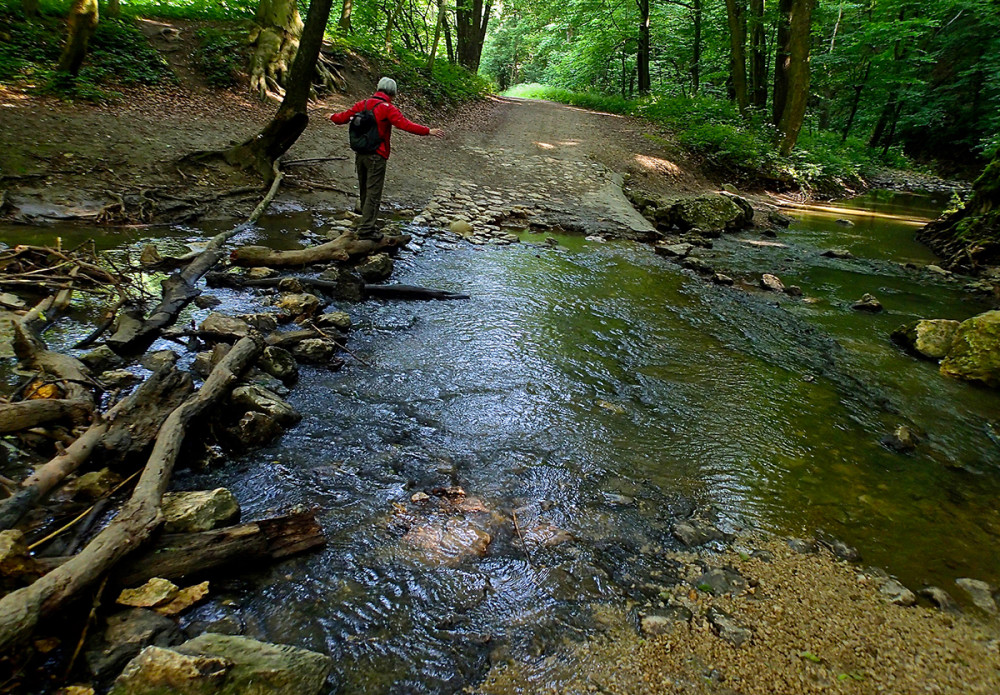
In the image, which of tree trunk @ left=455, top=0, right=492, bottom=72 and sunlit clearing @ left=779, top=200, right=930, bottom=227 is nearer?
sunlit clearing @ left=779, top=200, right=930, bottom=227

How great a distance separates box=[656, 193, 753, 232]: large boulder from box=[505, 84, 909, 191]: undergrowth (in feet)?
17.1

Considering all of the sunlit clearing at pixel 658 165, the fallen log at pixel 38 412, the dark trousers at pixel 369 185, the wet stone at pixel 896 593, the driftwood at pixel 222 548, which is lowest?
the wet stone at pixel 896 593

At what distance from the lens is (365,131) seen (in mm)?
6770

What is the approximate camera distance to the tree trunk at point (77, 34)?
970cm

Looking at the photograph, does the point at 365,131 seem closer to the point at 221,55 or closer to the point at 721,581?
the point at 721,581

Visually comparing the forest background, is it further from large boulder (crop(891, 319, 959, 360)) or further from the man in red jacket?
large boulder (crop(891, 319, 959, 360))

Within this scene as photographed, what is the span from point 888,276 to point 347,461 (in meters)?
10.0

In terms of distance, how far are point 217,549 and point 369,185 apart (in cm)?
567

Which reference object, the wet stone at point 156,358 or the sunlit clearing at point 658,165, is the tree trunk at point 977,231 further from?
the wet stone at point 156,358

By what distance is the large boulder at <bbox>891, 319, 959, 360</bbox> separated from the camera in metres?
5.88

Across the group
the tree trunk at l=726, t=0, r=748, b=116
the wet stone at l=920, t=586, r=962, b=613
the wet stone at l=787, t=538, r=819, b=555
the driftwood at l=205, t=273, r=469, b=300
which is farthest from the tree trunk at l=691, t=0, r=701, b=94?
the wet stone at l=920, t=586, r=962, b=613

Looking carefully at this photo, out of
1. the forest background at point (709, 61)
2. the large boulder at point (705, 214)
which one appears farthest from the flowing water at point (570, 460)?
the forest background at point (709, 61)

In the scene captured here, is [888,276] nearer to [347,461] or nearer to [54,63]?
[347,461]

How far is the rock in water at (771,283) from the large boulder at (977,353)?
2452 millimetres
